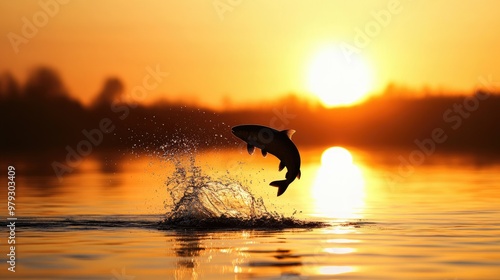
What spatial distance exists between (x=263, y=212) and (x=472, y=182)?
85.9 feet

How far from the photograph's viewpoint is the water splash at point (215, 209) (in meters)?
30.2

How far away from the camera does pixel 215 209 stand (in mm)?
32375

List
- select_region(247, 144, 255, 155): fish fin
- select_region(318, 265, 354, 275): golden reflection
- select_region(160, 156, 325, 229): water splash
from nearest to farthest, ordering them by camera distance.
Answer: select_region(318, 265, 354, 275): golden reflection
select_region(247, 144, 255, 155): fish fin
select_region(160, 156, 325, 229): water splash

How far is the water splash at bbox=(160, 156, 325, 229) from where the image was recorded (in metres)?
30.2

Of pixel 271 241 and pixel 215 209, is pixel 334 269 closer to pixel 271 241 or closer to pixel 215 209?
pixel 271 241

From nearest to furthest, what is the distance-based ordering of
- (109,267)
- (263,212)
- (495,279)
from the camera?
(495,279)
(109,267)
(263,212)

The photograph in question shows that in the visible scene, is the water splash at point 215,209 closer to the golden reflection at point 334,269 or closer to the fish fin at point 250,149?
the fish fin at point 250,149

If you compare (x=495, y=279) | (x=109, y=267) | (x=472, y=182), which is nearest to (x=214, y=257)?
(x=109, y=267)

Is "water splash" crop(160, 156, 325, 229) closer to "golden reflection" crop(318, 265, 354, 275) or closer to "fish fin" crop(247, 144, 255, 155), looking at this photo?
"fish fin" crop(247, 144, 255, 155)

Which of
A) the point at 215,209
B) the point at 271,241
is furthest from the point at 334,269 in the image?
the point at 215,209

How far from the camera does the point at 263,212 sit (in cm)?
3338

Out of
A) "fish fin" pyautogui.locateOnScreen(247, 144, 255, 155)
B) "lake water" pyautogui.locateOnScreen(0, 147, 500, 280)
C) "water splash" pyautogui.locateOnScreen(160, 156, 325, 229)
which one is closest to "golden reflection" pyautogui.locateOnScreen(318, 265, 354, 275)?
"lake water" pyautogui.locateOnScreen(0, 147, 500, 280)

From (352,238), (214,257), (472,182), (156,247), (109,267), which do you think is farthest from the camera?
(472,182)

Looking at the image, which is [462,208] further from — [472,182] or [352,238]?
[472,182]
